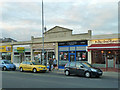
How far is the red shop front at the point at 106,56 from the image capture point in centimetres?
1853

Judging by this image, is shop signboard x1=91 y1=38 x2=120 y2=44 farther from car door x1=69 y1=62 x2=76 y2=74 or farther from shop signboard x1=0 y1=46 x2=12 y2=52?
shop signboard x1=0 y1=46 x2=12 y2=52

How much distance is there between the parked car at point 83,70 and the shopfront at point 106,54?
5102 mm

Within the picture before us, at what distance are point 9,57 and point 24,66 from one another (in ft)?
45.4

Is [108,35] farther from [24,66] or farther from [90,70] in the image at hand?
[24,66]

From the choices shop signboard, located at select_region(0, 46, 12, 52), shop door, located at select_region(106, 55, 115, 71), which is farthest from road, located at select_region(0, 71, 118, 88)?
shop signboard, located at select_region(0, 46, 12, 52)

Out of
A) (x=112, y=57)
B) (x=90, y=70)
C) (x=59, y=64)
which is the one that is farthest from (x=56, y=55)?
(x=90, y=70)

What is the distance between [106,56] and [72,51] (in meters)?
5.05

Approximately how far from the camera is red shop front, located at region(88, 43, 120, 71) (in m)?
18.5

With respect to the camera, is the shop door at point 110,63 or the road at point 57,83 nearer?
the road at point 57,83

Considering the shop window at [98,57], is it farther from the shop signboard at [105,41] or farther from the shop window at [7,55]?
the shop window at [7,55]

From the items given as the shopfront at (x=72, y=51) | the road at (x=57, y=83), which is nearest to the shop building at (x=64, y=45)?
the shopfront at (x=72, y=51)

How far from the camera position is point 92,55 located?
20500 millimetres

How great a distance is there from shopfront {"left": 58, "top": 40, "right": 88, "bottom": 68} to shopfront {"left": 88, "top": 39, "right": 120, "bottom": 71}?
1360 mm

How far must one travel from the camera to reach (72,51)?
22422 millimetres
